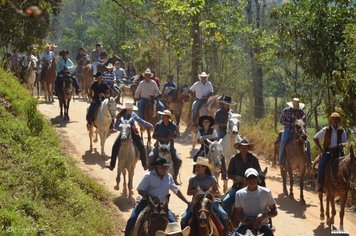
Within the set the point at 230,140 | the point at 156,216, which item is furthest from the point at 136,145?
the point at 156,216

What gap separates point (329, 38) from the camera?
1897 cm

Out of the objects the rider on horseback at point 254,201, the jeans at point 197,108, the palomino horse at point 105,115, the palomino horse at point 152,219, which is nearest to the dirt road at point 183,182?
the palomino horse at point 105,115

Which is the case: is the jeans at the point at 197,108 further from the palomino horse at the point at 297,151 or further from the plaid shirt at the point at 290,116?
the plaid shirt at the point at 290,116

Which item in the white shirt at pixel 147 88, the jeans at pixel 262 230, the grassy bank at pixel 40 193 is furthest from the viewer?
the white shirt at pixel 147 88

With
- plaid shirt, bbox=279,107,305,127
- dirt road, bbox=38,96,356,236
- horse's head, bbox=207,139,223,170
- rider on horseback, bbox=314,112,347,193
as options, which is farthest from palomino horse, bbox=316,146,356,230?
horse's head, bbox=207,139,223,170

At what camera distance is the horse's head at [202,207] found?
26.4 ft

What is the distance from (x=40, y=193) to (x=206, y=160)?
3.20m

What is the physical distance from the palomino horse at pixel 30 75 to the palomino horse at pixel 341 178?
1577 cm

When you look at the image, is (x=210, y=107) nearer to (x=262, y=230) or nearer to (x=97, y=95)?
(x=97, y=95)

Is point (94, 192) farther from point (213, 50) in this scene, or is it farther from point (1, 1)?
point (213, 50)

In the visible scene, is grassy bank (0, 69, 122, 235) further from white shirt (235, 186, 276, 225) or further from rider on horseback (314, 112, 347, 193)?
rider on horseback (314, 112, 347, 193)

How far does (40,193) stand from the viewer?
10.9 metres

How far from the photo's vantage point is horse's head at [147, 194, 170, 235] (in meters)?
Answer: 8.72

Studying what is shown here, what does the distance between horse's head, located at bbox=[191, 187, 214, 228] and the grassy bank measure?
240 centimetres
